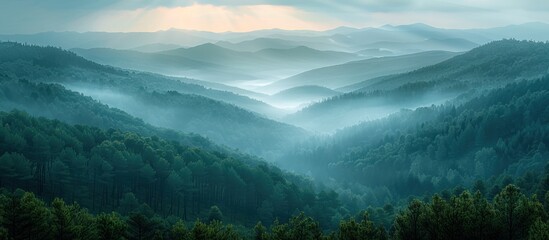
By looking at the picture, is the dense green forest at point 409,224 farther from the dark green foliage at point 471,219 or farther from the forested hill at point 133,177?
the forested hill at point 133,177

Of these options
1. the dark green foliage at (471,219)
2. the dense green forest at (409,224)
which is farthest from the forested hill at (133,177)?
the dark green foliage at (471,219)

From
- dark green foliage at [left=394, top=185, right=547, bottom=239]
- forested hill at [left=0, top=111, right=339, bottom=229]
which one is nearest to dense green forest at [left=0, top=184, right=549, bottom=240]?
dark green foliage at [left=394, top=185, right=547, bottom=239]

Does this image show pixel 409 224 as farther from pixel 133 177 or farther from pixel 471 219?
pixel 133 177

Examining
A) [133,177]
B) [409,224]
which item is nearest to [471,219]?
[409,224]

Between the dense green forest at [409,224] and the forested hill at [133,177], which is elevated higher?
the dense green forest at [409,224]

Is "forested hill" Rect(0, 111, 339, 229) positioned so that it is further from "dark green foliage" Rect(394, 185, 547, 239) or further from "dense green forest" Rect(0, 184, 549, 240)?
"dark green foliage" Rect(394, 185, 547, 239)

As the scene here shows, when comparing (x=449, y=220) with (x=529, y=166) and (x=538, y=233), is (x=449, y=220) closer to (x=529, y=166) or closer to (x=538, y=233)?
(x=538, y=233)

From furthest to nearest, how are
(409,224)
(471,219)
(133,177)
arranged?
(133,177), (409,224), (471,219)

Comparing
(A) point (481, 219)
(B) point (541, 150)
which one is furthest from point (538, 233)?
(B) point (541, 150)

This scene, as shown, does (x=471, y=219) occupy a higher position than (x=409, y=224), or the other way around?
(x=471, y=219)

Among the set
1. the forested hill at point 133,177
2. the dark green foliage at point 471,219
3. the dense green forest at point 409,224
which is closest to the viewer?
the dark green foliage at point 471,219
